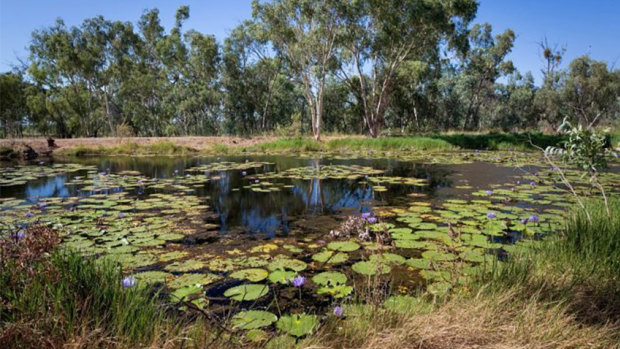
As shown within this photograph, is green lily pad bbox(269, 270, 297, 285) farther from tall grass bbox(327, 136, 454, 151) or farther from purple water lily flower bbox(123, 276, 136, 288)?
tall grass bbox(327, 136, 454, 151)

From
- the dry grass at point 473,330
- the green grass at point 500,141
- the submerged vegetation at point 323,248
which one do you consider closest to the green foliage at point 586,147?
the submerged vegetation at point 323,248

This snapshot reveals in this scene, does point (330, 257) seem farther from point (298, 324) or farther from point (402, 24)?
point (402, 24)

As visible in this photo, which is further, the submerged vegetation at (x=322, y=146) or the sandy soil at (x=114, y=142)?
the submerged vegetation at (x=322, y=146)

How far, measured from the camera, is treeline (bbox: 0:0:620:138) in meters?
20.5

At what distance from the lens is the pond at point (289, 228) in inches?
109

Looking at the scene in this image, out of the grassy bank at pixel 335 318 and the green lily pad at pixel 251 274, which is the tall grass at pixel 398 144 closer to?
the green lily pad at pixel 251 274

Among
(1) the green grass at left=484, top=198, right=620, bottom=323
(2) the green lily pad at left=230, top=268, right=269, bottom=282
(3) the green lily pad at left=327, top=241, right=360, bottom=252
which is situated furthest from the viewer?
(3) the green lily pad at left=327, top=241, right=360, bottom=252

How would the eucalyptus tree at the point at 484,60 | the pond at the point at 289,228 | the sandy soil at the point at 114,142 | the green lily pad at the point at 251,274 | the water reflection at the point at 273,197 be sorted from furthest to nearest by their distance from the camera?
the eucalyptus tree at the point at 484,60
the sandy soil at the point at 114,142
the water reflection at the point at 273,197
the green lily pad at the point at 251,274
the pond at the point at 289,228

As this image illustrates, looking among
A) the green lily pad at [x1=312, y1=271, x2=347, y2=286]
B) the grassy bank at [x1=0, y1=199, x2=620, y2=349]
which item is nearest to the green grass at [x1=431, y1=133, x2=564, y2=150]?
the green lily pad at [x1=312, y1=271, x2=347, y2=286]

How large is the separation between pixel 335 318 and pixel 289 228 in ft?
9.11

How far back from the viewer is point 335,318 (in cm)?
191

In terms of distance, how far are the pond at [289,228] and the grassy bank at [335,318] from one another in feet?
0.60

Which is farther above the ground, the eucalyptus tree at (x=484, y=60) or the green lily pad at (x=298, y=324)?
the eucalyptus tree at (x=484, y=60)

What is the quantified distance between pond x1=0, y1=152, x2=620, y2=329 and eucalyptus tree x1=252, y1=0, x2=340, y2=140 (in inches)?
528
